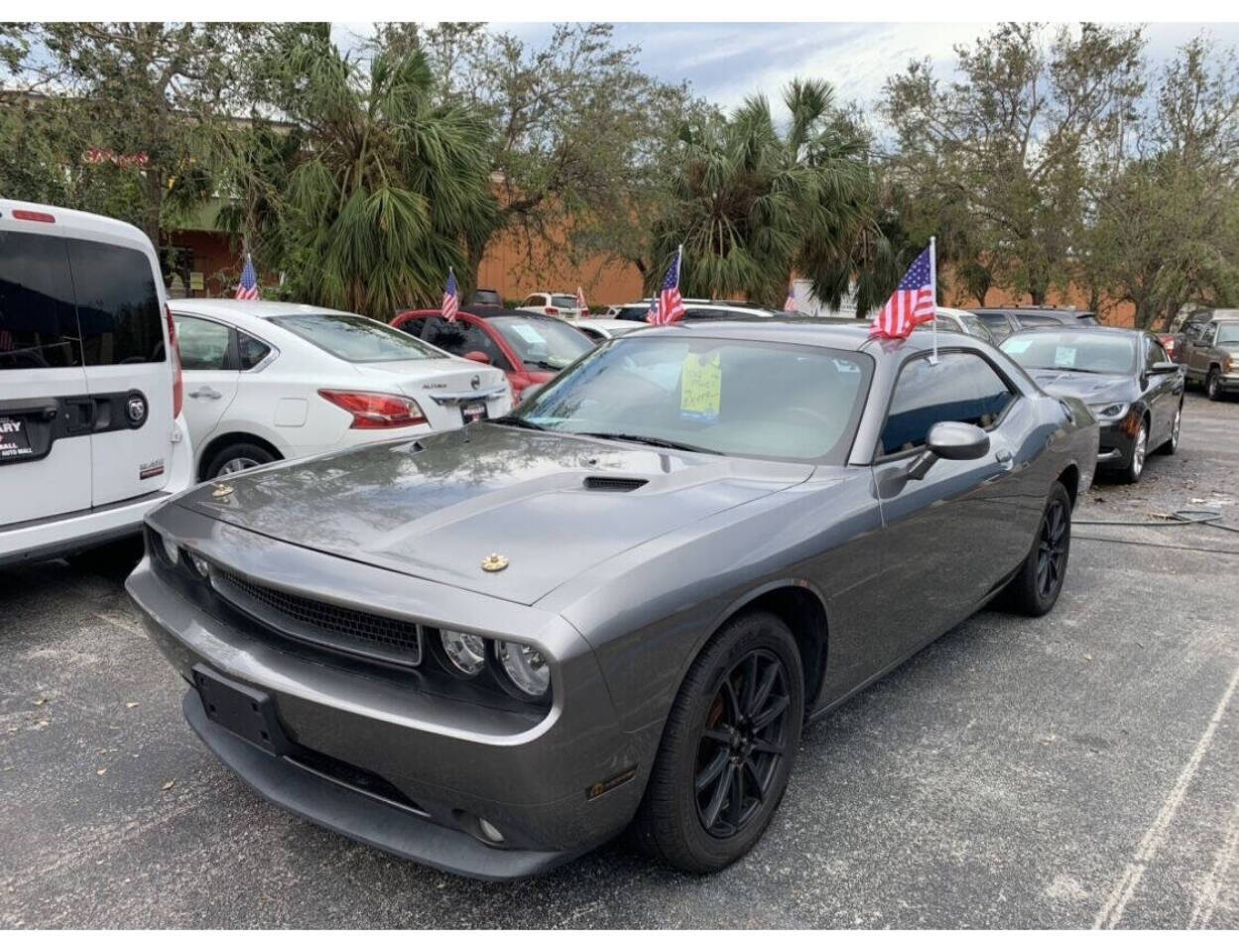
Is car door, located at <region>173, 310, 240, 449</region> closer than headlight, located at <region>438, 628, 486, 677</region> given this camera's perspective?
No

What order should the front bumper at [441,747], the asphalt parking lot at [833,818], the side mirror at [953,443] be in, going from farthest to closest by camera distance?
1. the side mirror at [953,443]
2. the asphalt parking lot at [833,818]
3. the front bumper at [441,747]

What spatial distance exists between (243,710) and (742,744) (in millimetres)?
1312

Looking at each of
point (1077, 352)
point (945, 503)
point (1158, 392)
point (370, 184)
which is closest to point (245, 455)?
point (945, 503)

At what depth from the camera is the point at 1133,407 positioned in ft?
28.7

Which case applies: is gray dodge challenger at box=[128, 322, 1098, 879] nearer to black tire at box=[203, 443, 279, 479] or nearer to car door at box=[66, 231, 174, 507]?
car door at box=[66, 231, 174, 507]

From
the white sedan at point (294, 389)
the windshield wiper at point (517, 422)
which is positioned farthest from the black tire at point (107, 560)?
the windshield wiper at point (517, 422)

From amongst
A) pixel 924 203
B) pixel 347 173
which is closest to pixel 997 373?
pixel 347 173

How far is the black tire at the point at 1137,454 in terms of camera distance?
349 inches

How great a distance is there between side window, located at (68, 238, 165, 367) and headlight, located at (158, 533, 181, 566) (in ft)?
6.10

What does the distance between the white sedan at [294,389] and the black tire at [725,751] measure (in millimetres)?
3533

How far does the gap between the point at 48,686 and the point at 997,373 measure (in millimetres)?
4346

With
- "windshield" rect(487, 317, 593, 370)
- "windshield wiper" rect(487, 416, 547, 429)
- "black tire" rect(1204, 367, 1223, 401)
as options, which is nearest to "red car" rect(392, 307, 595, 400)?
"windshield" rect(487, 317, 593, 370)

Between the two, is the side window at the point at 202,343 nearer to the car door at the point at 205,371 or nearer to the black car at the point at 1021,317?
the car door at the point at 205,371

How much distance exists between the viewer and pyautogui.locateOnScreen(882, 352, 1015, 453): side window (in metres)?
3.54
